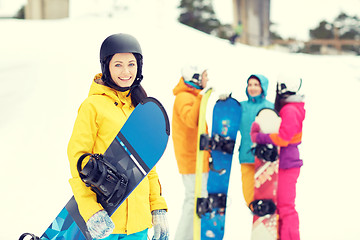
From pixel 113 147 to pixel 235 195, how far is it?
13.9 ft

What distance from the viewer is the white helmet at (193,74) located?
15.6 feet

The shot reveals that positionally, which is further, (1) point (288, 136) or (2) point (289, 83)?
(2) point (289, 83)

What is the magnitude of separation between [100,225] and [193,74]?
2.58m

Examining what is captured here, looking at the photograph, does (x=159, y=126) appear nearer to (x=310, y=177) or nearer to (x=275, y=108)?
(x=275, y=108)

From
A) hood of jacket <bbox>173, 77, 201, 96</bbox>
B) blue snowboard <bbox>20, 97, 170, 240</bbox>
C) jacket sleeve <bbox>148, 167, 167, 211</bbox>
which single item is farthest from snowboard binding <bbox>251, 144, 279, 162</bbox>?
blue snowboard <bbox>20, 97, 170, 240</bbox>

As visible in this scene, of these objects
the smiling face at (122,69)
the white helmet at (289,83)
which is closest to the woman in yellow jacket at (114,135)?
the smiling face at (122,69)

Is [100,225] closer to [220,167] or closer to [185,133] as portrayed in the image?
[220,167]

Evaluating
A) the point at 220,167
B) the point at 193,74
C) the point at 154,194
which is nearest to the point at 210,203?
the point at 220,167

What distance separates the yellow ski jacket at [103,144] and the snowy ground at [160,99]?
2754mm

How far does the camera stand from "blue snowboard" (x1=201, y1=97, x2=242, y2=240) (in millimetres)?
4605

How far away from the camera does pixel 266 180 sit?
14.6ft

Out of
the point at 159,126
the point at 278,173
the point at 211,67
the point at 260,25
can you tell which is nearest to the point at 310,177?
the point at 278,173

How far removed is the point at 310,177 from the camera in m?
7.30

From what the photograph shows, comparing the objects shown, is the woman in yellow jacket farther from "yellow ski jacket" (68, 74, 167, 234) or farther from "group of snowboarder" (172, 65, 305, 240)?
"group of snowboarder" (172, 65, 305, 240)
